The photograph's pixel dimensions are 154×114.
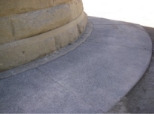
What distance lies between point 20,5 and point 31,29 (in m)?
0.38

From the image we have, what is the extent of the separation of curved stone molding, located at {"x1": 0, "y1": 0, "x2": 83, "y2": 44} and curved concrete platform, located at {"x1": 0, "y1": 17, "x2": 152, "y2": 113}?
544 millimetres

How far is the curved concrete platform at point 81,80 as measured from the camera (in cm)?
211

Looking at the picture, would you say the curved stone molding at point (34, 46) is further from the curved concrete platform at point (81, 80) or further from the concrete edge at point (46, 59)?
the curved concrete platform at point (81, 80)

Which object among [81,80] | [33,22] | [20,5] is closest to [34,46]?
[33,22]

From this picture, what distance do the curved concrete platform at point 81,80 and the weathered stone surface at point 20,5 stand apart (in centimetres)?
88

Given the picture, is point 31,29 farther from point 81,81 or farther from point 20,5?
point 81,81

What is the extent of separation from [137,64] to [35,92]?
65.2 inches

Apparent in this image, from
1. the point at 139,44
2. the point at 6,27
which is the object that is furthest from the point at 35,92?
the point at 139,44

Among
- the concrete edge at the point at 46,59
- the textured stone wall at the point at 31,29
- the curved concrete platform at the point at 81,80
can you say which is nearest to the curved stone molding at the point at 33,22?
the textured stone wall at the point at 31,29

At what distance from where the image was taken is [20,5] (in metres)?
2.73

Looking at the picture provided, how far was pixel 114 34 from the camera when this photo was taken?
171 inches

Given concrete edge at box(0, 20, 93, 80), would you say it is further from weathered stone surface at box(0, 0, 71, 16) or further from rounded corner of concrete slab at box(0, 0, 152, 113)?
weathered stone surface at box(0, 0, 71, 16)

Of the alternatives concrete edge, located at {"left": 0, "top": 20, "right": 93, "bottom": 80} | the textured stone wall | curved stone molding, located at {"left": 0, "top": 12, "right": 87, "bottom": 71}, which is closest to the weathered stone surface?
the textured stone wall

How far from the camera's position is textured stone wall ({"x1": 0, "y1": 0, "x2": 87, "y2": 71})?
8.76 feet
